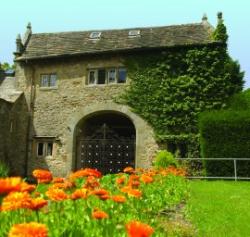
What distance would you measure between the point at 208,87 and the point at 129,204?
15.5 m

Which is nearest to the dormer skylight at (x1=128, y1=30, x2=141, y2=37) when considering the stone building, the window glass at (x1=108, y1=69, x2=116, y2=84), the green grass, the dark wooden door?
the stone building

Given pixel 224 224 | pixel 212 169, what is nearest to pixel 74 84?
pixel 212 169

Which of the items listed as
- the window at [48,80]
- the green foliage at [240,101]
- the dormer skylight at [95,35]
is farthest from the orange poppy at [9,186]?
the dormer skylight at [95,35]

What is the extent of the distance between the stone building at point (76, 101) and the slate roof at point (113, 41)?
0.05 m

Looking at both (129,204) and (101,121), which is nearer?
(129,204)

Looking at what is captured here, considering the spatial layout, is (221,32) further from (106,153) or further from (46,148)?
(46,148)

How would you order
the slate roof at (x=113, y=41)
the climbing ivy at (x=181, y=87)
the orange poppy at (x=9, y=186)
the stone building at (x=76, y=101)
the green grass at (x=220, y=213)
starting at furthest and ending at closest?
1. the slate roof at (x=113, y=41)
2. the stone building at (x=76, y=101)
3. the climbing ivy at (x=181, y=87)
4. the green grass at (x=220, y=213)
5. the orange poppy at (x=9, y=186)

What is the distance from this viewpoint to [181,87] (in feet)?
67.5

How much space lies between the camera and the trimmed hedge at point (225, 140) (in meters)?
16.9

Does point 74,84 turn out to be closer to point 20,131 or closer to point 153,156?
point 20,131

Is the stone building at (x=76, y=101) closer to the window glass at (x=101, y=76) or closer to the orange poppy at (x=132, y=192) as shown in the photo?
the window glass at (x=101, y=76)

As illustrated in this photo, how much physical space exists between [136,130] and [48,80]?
20.7 feet

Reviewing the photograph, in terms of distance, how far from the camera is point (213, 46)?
813 inches

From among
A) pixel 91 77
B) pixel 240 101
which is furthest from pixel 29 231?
pixel 91 77
